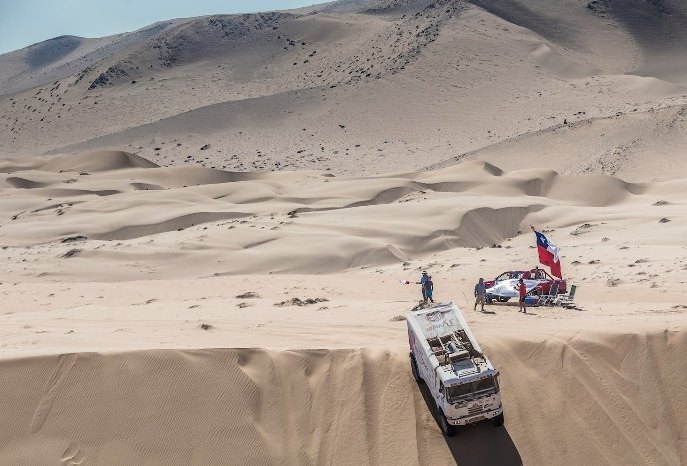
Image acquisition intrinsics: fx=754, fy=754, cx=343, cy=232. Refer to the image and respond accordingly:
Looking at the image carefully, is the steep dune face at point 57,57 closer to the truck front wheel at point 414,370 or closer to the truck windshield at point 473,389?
the truck front wheel at point 414,370

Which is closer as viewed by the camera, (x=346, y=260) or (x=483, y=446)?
(x=483, y=446)

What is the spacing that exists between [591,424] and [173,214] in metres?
22.6

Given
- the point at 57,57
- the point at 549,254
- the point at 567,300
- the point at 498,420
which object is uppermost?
the point at 57,57

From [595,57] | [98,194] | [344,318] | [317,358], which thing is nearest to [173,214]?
[98,194]

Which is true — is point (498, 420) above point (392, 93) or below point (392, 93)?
above

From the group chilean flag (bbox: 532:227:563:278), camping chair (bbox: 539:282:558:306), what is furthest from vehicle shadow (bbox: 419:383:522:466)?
chilean flag (bbox: 532:227:563:278)

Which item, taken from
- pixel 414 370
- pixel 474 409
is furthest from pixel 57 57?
pixel 474 409

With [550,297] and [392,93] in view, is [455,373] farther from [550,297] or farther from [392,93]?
[392,93]

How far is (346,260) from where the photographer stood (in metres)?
22.6

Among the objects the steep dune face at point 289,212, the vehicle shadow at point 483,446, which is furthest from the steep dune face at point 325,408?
the steep dune face at point 289,212

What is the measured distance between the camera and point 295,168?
168 ft

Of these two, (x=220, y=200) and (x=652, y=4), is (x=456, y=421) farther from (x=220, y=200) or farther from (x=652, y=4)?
(x=652, y=4)

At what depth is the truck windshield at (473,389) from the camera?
8.74 meters

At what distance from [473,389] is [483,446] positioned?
0.80 meters
